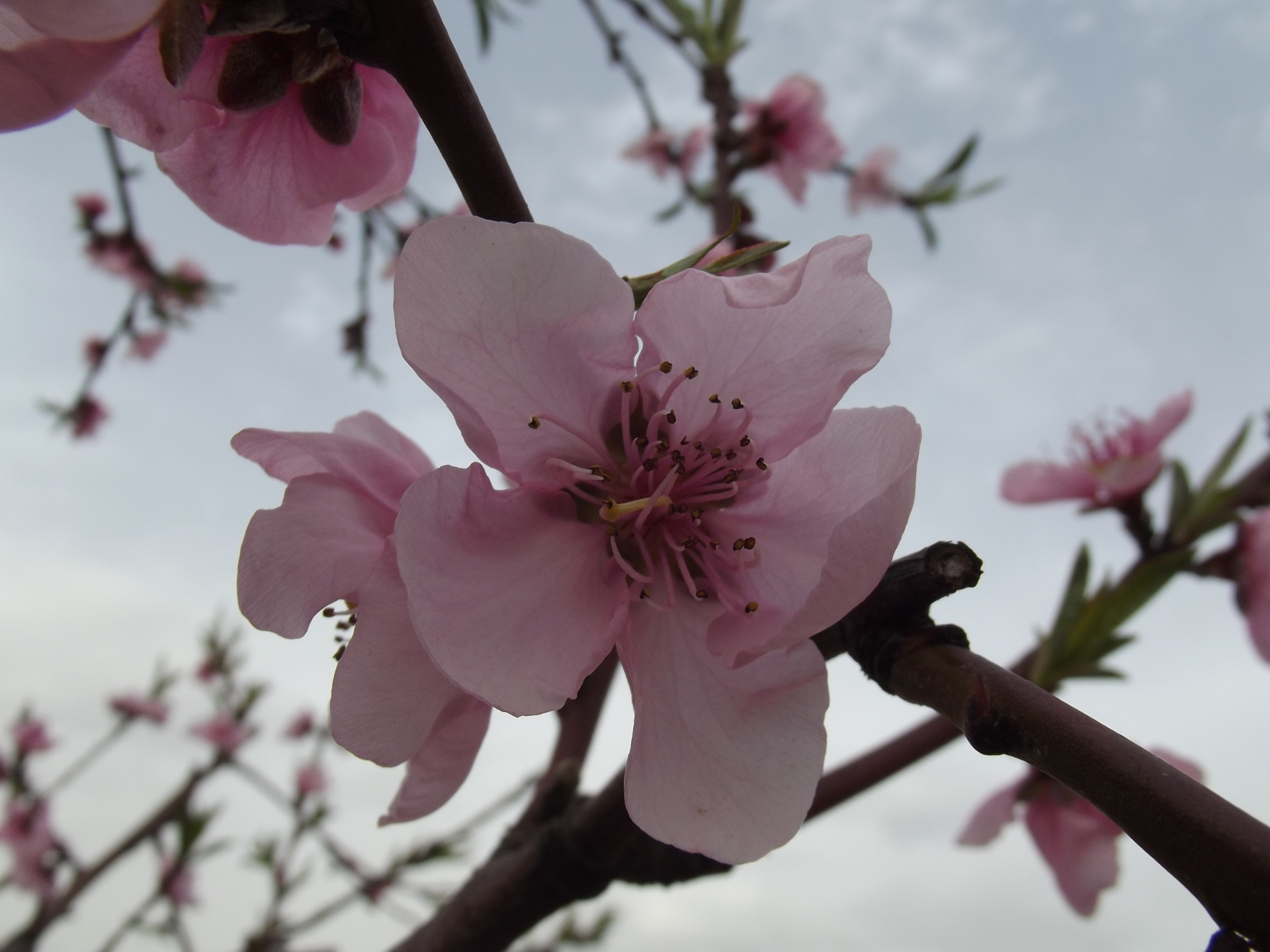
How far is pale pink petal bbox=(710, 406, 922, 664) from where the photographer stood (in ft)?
2.15

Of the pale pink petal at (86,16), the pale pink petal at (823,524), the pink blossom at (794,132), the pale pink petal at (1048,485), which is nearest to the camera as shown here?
the pale pink petal at (86,16)

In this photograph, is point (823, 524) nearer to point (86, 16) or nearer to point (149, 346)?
point (86, 16)

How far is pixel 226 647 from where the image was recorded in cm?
385

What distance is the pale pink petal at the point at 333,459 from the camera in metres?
0.77

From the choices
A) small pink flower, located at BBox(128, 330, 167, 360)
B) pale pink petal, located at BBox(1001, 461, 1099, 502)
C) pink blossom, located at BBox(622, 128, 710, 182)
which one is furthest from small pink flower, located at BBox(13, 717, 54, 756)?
pale pink petal, located at BBox(1001, 461, 1099, 502)

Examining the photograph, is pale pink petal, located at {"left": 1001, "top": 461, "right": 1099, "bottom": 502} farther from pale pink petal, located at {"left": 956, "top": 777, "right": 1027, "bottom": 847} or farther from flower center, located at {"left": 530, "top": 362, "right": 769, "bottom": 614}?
flower center, located at {"left": 530, "top": 362, "right": 769, "bottom": 614}

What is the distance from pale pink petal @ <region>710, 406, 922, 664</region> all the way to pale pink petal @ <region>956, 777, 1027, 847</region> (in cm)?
108

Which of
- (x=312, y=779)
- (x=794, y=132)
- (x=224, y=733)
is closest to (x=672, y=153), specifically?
(x=794, y=132)

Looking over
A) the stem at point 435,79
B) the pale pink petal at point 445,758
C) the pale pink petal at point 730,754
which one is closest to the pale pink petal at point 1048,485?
the pale pink petal at point 730,754

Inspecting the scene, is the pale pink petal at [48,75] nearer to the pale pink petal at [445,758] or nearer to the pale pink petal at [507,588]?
the pale pink petal at [507,588]

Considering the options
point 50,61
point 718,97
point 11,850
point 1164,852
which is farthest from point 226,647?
point 1164,852

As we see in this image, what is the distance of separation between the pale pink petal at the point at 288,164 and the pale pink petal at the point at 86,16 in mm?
211

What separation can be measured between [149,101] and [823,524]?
0.69 meters

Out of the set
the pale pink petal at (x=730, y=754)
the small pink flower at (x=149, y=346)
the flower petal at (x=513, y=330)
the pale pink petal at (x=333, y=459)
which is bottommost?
the pale pink petal at (x=730, y=754)
